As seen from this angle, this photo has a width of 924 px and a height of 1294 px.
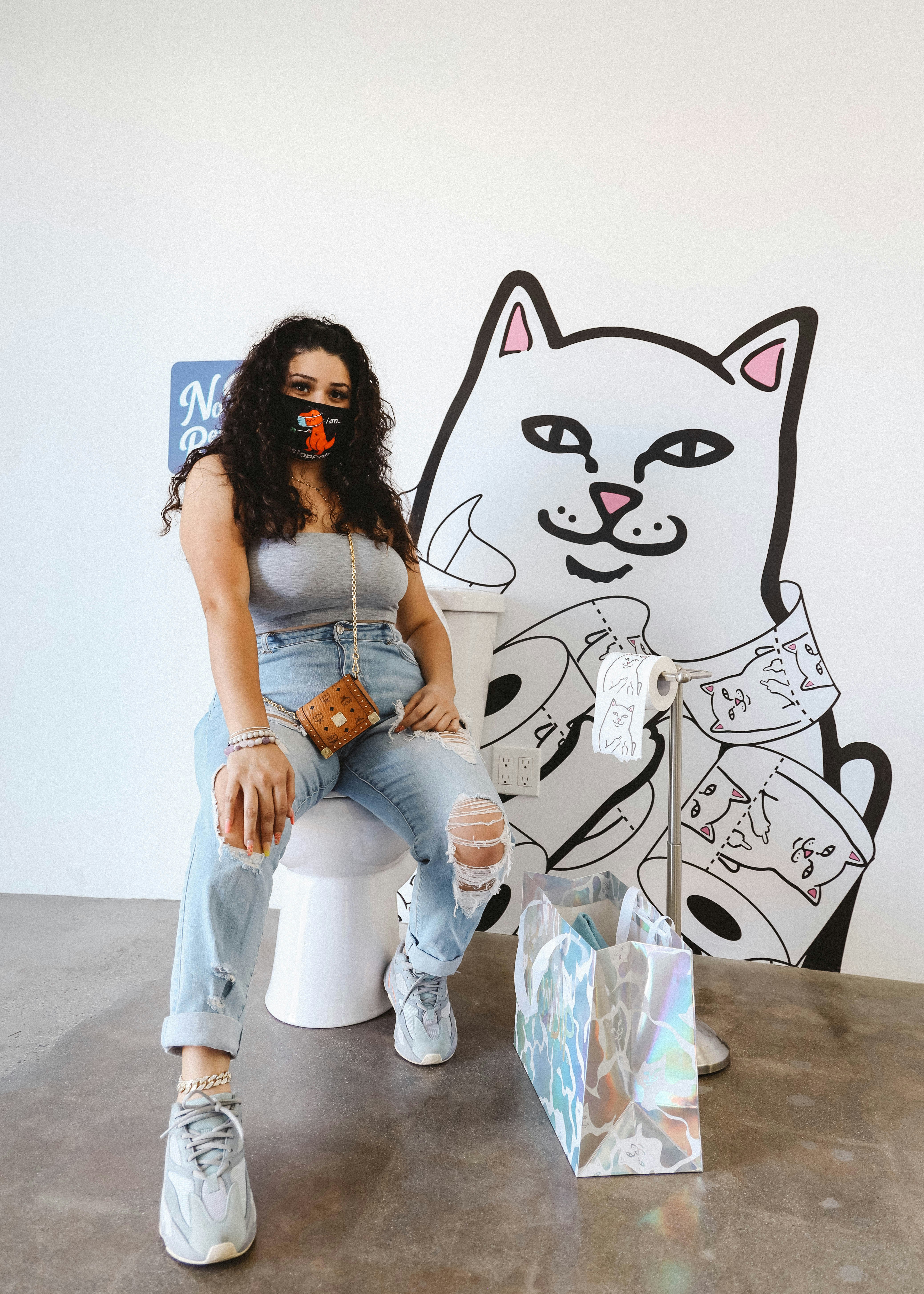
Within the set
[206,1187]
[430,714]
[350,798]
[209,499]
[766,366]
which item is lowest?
[206,1187]

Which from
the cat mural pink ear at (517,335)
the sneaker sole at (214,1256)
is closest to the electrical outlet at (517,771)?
the cat mural pink ear at (517,335)

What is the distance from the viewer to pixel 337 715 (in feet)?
3.94

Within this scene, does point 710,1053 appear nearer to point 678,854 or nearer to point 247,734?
point 678,854

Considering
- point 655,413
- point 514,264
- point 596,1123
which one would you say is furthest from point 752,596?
point 596,1123

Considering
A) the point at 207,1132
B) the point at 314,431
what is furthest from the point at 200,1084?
the point at 314,431

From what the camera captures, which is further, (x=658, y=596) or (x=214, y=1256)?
(x=658, y=596)

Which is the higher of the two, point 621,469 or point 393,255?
point 393,255

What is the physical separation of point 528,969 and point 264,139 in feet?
5.36

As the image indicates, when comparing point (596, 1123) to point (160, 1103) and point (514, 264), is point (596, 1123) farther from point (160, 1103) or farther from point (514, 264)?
point (514, 264)

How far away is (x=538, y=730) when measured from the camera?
5.75ft

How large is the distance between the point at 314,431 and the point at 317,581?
241 millimetres

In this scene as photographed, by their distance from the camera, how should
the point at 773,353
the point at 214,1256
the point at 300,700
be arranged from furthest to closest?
the point at 773,353
the point at 300,700
the point at 214,1256

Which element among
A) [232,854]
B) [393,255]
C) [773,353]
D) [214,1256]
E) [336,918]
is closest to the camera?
[214,1256]

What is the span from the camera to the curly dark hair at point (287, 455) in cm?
124
